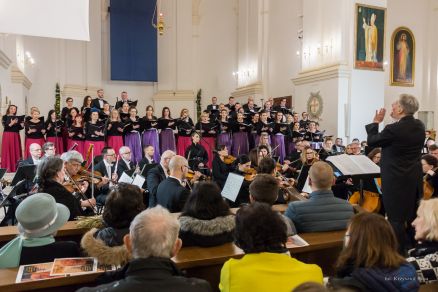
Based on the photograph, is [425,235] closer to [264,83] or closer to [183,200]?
[183,200]

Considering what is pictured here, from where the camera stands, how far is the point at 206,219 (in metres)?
2.77

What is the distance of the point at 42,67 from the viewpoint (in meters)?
15.3

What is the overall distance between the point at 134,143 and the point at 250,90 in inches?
317

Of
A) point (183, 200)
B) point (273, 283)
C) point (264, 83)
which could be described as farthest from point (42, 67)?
point (273, 283)

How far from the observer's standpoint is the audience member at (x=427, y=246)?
215cm

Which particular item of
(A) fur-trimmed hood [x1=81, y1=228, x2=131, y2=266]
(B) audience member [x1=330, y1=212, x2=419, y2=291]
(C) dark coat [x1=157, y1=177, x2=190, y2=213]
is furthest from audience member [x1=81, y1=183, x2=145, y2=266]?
(C) dark coat [x1=157, y1=177, x2=190, y2=213]

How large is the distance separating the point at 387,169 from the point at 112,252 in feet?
8.99

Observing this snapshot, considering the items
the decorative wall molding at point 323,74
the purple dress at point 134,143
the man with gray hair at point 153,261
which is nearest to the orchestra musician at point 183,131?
the purple dress at point 134,143

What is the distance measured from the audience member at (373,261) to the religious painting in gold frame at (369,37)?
1187 centimetres

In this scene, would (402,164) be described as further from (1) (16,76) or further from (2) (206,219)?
(1) (16,76)

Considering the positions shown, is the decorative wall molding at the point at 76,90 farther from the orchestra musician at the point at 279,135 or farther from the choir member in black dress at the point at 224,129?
the orchestra musician at the point at 279,135

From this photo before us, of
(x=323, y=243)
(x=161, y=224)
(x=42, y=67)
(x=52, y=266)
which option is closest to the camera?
(x=161, y=224)

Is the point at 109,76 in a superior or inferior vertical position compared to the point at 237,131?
superior

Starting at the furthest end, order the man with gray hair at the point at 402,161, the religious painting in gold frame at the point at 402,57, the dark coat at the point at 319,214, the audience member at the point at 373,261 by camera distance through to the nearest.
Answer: the religious painting in gold frame at the point at 402,57 < the man with gray hair at the point at 402,161 < the dark coat at the point at 319,214 < the audience member at the point at 373,261
